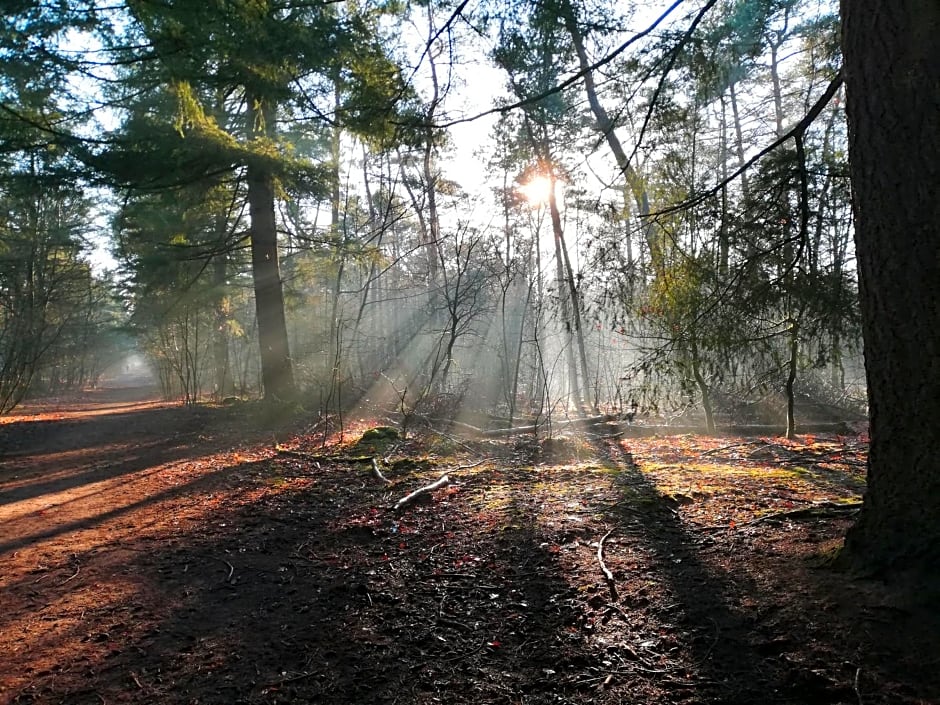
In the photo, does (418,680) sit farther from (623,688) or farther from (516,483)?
(516,483)

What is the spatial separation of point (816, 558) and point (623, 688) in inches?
58.9

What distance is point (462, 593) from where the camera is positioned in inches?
133

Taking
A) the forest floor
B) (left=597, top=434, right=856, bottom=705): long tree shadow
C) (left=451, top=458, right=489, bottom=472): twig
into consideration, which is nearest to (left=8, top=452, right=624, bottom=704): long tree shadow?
the forest floor

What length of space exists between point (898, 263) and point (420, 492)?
4.36 metres

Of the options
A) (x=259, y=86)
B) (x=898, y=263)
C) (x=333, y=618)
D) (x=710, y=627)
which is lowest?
(x=333, y=618)

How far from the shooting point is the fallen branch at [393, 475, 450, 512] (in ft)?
17.3

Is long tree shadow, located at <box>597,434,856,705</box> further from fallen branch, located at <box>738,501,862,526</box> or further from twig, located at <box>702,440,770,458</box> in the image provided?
twig, located at <box>702,440,770,458</box>

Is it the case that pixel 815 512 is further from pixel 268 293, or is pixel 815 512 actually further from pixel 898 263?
pixel 268 293

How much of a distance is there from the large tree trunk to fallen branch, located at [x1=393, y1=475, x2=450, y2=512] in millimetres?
3656

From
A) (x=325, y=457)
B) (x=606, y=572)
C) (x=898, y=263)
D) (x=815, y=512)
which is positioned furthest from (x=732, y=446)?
(x=898, y=263)

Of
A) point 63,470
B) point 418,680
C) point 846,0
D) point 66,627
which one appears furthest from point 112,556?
point 846,0

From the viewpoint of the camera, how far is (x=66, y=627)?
310 cm

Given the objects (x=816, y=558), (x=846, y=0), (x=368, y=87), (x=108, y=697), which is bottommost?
(x=108, y=697)

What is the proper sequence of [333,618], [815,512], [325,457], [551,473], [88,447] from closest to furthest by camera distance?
[333,618] < [815,512] < [551,473] < [325,457] < [88,447]
